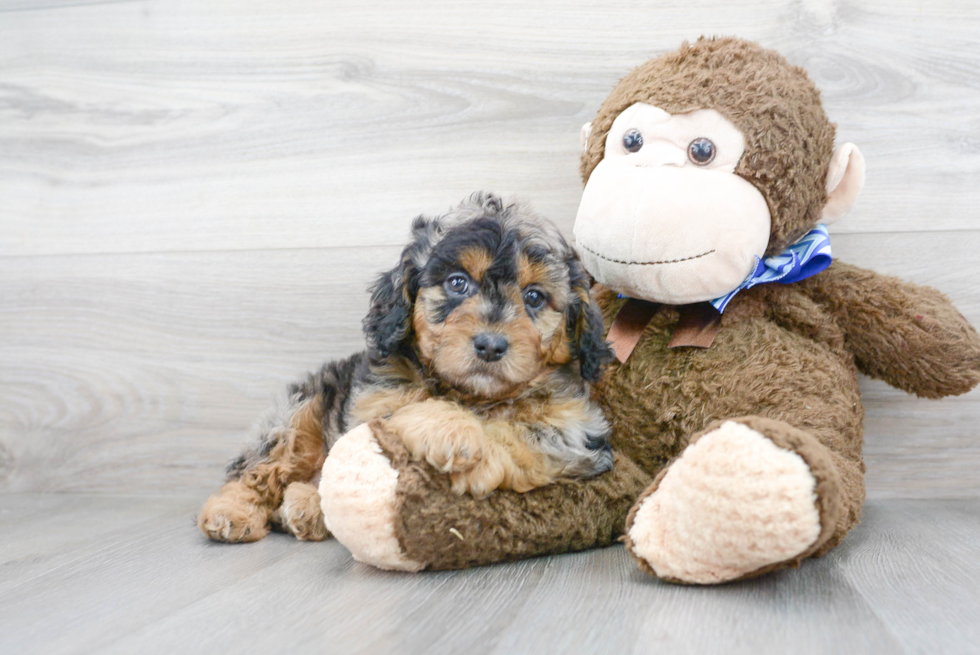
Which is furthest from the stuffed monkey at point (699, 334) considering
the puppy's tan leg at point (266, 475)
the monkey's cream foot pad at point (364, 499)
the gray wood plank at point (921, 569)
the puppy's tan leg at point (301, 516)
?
the puppy's tan leg at point (266, 475)

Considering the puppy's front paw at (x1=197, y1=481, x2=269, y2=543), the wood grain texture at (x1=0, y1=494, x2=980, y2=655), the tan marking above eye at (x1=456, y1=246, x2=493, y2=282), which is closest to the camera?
the wood grain texture at (x1=0, y1=494, x2=980, y2=655)

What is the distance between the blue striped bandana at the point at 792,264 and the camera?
5.45 ft

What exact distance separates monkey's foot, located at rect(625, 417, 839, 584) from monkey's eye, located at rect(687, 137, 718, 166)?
61cm

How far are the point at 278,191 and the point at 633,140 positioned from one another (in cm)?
115

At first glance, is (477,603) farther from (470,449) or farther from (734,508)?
(734,508)

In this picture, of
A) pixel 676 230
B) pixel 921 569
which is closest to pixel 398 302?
pixel 676 230

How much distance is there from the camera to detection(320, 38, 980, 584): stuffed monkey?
1399mm

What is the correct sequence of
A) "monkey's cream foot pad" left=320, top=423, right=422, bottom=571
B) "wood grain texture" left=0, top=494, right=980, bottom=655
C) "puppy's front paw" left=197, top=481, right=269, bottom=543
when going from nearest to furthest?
"wood grain texture" left=0, top=494, right=980, bottom=655 < "monkey's cream foot pad" left=320, top=423, right=422, bottom=571 < "puppy's front paw" left=197, top=481, right=269, bottom=543

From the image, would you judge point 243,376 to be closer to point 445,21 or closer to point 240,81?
point 240,81

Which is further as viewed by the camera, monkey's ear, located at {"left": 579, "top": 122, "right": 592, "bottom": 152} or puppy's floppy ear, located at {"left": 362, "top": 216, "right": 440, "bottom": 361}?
monkey's ear, located at {"left": 579, "top": 122, "right": 592, "bottom": 152}

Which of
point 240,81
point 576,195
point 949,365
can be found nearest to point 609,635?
point 949,365

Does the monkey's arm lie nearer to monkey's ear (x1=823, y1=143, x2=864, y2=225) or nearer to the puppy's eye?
monkey's ear (x1=823, y1=143, x2=864, y2=225)

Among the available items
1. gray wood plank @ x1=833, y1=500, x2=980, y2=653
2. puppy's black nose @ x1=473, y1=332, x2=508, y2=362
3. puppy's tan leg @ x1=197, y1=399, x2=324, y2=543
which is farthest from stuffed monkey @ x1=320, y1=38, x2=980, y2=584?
puppy's tan leg @ x1=197, y1=399, x2=324, y2=543

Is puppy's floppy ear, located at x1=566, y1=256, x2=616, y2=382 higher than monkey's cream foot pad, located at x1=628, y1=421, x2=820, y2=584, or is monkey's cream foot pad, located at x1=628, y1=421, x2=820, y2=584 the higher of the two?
puppy's floppy ear, located at x1=566, y1=256, x2=616, y2=382
